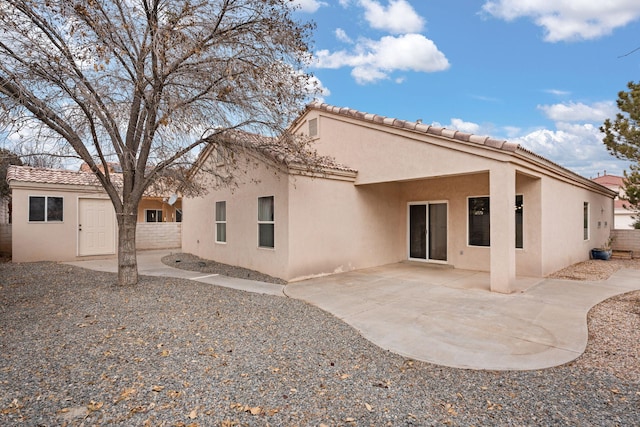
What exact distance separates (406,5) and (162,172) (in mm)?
8805

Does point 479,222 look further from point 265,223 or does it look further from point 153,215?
point 153,215

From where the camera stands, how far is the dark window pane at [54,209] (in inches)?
492

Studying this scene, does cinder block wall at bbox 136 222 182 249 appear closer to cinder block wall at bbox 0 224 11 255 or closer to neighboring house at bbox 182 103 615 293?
cinder block wall at bbox 0 224 11 255

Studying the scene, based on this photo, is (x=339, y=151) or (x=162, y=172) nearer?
(x=162, y=172)

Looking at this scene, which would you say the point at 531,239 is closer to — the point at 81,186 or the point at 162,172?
the point at 162,172

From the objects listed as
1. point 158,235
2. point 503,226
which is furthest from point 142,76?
point 158,235

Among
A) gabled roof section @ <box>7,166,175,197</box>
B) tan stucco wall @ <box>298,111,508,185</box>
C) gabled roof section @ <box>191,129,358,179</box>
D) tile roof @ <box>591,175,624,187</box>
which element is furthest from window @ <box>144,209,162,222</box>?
tile roof @ <box>591,175,624,187</box>

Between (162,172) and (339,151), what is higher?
(339,151)

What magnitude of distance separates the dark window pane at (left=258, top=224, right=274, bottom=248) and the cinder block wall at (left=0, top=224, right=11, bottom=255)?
11.3 meters

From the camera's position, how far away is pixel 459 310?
631cm

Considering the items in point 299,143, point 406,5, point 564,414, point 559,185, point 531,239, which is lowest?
point 564,414

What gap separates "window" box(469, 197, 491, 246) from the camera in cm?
1040

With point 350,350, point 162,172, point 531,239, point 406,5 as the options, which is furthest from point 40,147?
point 531,239

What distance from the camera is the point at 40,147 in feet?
21.7
